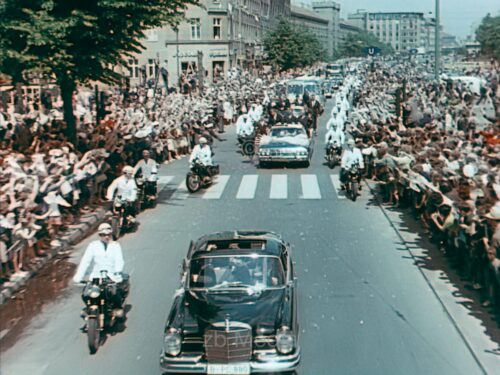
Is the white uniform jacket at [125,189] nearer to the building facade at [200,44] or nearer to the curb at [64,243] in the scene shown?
the curb at [64,243]

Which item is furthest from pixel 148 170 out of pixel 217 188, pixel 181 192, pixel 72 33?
pixel 217 188

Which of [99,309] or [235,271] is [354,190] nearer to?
[235,271]

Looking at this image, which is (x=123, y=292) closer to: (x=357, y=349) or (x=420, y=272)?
(x=357, y=349)

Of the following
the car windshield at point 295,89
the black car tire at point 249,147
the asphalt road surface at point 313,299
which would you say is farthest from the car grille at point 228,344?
the car windshield at point 295,89

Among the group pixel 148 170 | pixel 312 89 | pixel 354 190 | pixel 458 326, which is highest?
pixel 312 89

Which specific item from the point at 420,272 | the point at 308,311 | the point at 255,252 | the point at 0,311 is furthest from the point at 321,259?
the point at 0,311

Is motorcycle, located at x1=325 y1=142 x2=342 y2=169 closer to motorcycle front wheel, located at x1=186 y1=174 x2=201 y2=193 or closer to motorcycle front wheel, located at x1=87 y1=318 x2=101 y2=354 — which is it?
motorcycle front wheel, located at x1=186 y1=174 x2=201 y2=193

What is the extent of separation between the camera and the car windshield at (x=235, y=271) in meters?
10.4

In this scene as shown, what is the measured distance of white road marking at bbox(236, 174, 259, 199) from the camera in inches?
921

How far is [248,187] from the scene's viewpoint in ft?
81.8

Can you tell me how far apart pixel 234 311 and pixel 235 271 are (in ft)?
2.76

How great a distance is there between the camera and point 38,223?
15953 millimetres

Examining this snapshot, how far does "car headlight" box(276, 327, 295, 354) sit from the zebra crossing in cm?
1345

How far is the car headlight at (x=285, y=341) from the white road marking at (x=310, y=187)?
1362 cm
